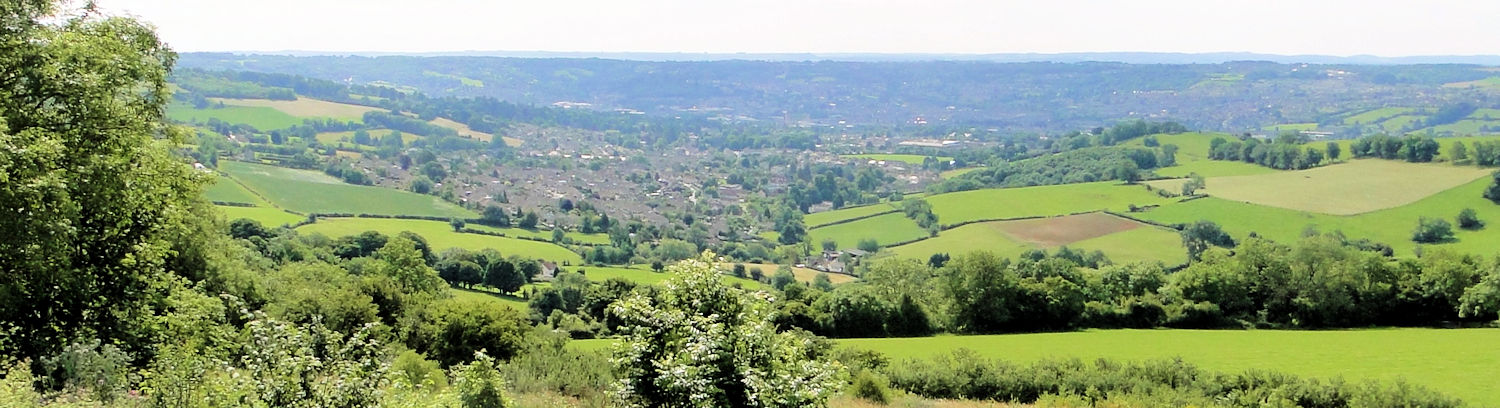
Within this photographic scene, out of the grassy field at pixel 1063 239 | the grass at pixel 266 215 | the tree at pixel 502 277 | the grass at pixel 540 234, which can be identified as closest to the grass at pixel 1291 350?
the tree at pixel 502 277

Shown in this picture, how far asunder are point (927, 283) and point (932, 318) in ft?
27.4

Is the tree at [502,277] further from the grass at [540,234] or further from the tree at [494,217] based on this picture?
the tree at [494,217]

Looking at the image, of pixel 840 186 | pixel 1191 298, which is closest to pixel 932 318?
pixel 1191 298

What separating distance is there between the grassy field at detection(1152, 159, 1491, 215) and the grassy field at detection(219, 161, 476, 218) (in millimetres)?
85637

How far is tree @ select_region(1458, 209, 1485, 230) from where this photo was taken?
73.4 m

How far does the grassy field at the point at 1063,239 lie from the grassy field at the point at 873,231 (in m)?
5.63

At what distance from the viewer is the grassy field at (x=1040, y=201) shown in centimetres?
9925

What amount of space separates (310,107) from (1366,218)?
178046 mm

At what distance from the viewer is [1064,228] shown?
88375mm

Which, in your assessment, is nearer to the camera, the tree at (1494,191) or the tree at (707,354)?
the tree at (707,354)

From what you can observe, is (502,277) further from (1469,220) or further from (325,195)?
(1469,220)

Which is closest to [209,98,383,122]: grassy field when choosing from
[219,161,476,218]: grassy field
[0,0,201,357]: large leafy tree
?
[219,161,476,218]: grassy field

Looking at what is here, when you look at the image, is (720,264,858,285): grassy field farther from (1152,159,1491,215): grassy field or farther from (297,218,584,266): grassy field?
(1152,159,1491,215): grassy field

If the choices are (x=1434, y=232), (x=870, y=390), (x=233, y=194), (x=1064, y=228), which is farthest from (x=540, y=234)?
(x=1434, y=232)
